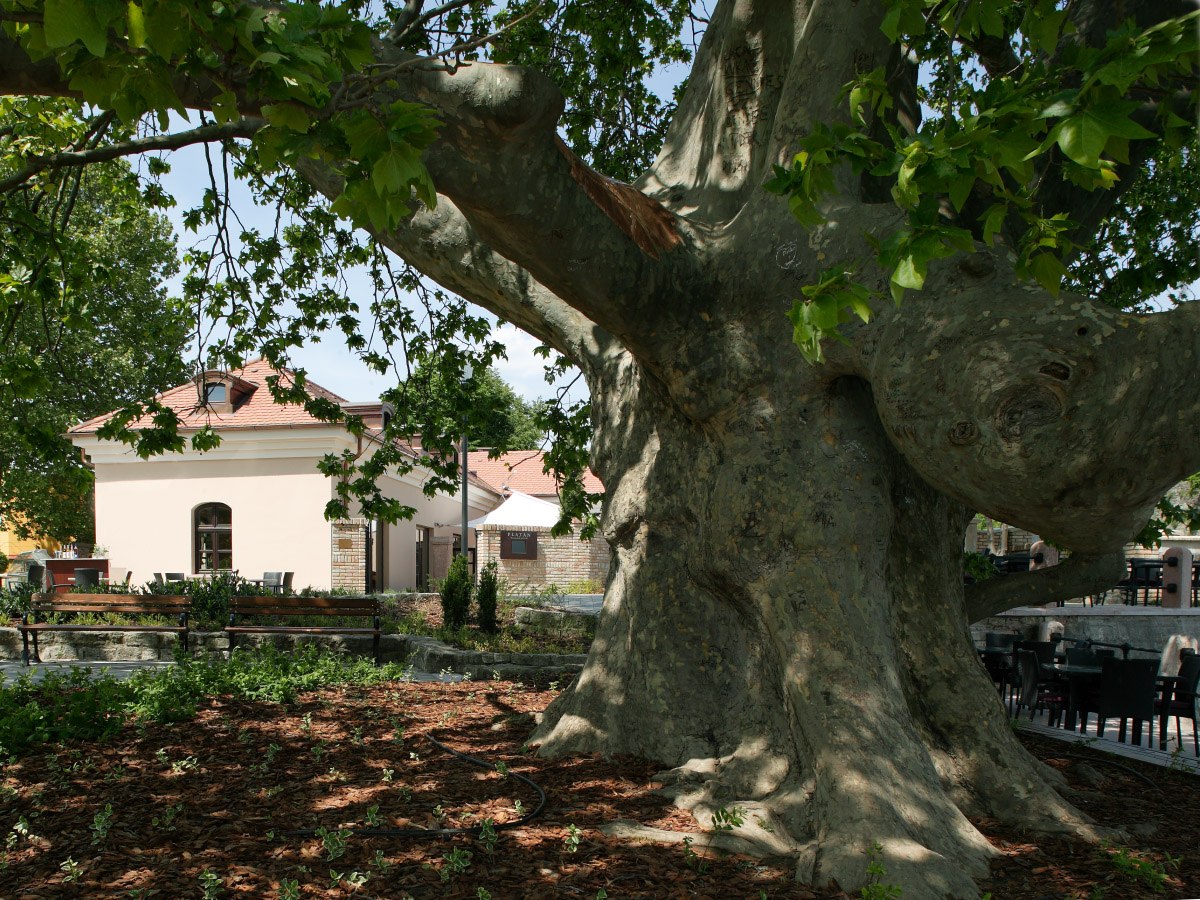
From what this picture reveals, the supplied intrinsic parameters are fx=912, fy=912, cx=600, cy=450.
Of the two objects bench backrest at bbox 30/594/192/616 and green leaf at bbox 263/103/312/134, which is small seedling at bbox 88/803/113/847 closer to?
green leaf at bbox 263/103/312/134

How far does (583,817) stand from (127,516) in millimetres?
21630

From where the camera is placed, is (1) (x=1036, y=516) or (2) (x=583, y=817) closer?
(1) (x=1036, y=516)

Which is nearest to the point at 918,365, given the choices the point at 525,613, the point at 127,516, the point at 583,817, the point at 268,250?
the point at 583,817

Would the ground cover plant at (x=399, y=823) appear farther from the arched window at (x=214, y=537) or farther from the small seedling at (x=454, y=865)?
the arched window at (x=214, y=537)

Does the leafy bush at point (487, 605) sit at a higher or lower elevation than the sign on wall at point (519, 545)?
lower

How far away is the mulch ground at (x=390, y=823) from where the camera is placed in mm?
4156

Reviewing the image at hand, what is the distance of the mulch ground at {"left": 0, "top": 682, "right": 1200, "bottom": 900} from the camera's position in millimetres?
4156

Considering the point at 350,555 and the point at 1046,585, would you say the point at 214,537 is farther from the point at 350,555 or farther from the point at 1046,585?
the point at 1046,585

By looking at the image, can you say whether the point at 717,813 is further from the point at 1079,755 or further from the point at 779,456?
the point at 1079,755

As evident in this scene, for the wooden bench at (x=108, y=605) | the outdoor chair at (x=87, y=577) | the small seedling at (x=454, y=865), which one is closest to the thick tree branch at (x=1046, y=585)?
the small seedling at (x=454, y=865)

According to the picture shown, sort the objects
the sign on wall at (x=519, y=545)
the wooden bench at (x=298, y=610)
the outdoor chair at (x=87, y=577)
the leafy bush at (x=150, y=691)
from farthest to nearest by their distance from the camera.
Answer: the sign on wall at (x=519, y=545) → the outdoor chair at (x=87, y=577) → the wooden bench at (x=298, y=610) → the leafy bush at (x=150, y=691)

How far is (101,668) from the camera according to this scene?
1044cm

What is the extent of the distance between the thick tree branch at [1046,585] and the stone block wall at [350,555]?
17076 mm

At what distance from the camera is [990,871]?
443 cm
